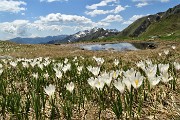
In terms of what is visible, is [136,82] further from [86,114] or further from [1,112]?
[1,112]

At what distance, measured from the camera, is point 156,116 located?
5.25m

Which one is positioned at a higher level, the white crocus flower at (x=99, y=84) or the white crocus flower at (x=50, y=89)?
the white crocus flower at (x=99, y=84)

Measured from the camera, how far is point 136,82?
5.07 metres

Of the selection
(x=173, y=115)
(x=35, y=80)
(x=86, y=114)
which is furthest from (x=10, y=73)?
(x=173, y=115)

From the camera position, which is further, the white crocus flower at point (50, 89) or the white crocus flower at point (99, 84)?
the white crocus flower at point (50, 89)

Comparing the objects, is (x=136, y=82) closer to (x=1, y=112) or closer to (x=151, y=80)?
(x=151, y=80)

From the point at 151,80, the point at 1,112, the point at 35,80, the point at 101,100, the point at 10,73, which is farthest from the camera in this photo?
the point at 10,73

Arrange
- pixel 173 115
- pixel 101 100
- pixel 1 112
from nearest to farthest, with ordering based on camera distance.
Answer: pixel 173 115, pixel 101 100, pixel 1 112

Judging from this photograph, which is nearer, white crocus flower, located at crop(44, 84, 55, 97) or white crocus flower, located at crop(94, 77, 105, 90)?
white crocus flower, located at crop(94, 77, 105, 90)

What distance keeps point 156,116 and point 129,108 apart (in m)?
0.51

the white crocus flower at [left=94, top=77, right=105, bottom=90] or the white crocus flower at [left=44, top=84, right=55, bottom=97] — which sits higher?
the white crocus flower at [left=94, top=77, right=105, bottom=90]

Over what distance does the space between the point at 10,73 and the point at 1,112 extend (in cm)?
595

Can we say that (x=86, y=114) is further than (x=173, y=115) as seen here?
Yes

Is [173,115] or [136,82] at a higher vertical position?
[136,82]
